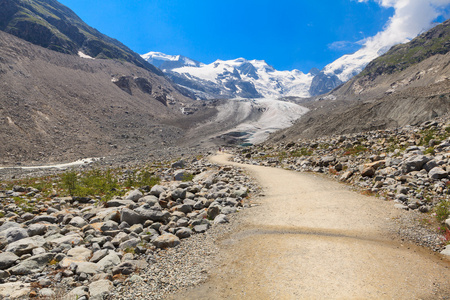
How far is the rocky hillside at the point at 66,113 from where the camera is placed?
5325 centimetres

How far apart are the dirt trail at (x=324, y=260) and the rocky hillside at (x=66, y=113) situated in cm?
5383

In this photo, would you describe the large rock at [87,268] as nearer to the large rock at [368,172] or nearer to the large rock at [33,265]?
the large rock at [33,265]

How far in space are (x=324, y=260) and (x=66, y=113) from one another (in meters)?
83.7

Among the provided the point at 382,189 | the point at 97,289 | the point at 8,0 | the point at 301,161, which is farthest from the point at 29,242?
the point at 8,0

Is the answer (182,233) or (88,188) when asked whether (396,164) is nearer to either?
(182,233)

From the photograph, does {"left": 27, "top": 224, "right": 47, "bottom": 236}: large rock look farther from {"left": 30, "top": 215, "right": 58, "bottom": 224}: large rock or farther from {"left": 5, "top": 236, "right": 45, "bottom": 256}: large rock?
{"left": 30, "top": 215, "right": 58, "bottom": 224}: large rock

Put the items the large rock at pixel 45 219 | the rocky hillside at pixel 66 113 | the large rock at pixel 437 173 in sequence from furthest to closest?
the rocky hillside at pixel 66 113
the large rock at pixel 437 173
the large rock at pixel 45 219

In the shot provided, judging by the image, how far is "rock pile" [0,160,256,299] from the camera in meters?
6.99

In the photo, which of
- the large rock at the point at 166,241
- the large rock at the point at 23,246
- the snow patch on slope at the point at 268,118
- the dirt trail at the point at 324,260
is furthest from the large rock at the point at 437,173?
the snow patch on slope at the point at 268,118

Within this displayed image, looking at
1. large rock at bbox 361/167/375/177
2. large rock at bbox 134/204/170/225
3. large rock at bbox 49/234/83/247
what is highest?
large rock at bbox 361/167/375/177

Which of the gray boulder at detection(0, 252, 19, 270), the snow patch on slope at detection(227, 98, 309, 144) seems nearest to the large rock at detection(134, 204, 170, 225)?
the gray boulder at detection(0, 252, 19, 270)

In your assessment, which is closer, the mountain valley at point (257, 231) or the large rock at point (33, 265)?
the mountain valley at point (257, 231)

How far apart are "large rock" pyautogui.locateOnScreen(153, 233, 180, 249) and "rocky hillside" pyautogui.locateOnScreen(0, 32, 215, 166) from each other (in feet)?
166

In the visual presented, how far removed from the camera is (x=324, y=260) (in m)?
8.41
